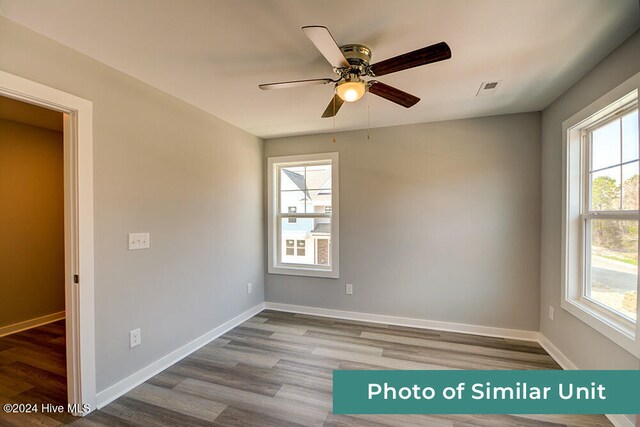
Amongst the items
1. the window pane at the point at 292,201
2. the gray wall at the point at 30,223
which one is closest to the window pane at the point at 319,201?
the window pane at the point at 292,201

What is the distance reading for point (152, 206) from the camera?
2307mm

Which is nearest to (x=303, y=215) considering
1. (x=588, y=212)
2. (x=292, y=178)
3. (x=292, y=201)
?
(x=292, y=201)

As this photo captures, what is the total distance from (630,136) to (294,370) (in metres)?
3.01

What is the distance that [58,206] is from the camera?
11.6 ft

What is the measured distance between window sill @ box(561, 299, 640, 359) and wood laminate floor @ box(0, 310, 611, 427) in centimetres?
56

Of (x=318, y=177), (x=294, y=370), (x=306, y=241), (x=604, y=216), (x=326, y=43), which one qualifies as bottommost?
(x=294, y=370)

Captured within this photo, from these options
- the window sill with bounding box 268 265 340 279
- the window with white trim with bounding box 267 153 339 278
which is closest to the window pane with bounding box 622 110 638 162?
the window with white trim with bounding box 267 153 339 278

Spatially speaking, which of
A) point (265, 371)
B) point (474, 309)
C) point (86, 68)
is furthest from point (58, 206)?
point (474, 309)

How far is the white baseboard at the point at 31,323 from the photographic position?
305cm

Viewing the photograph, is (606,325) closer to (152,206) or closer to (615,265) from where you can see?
(615,265)

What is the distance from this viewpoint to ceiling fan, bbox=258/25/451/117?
1.35m

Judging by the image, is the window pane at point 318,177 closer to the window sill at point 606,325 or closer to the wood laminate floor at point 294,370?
the wood laminate floor at point 294,370

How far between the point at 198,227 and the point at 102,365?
1306mm

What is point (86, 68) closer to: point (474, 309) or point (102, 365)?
point (102, 365)
